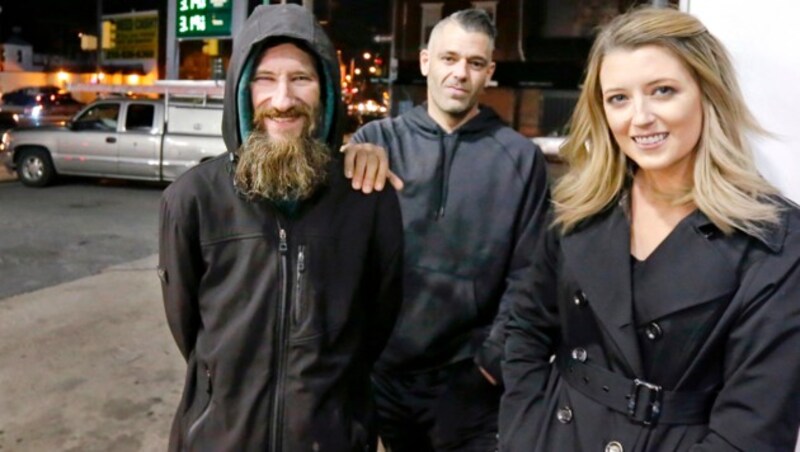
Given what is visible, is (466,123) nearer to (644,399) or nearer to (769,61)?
(769,61)

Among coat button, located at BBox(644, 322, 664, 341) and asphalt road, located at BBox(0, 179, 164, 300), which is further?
asphalt road, located at BBox(0, 179, 164, 300)

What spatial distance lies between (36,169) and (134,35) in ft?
61.4

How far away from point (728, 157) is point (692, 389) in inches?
19.5

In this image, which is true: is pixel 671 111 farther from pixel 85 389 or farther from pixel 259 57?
pixel 85 389

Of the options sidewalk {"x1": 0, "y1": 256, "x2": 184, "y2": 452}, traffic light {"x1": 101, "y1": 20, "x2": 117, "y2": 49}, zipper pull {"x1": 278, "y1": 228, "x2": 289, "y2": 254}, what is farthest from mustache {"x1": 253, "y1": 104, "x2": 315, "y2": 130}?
traffic light {"x1": 101, "y1": 20, "x2": 117, "y2": 49}

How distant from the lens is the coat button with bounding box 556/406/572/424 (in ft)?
5.48

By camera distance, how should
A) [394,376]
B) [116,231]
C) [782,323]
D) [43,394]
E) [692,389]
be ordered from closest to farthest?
[782,323] < [692,389] < [394,376] < [43,394] < [116,231]

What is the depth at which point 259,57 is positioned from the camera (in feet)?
6.35

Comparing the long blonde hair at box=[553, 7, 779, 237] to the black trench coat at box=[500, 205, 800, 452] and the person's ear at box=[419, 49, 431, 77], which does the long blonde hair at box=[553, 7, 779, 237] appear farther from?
the person's ear at box=[419, 49, 431, 77]

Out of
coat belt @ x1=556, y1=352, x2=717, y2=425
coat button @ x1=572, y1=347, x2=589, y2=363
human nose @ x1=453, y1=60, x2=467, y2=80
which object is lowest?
coat belt @ x1=556, y1=352, x2=717, y2=425

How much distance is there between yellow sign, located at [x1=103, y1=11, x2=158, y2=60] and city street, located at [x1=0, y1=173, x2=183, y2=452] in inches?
850

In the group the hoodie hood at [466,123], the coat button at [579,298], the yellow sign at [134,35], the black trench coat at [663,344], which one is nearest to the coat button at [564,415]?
the black trench coat at [663,344]

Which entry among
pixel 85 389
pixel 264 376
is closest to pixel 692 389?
pixel 264 376

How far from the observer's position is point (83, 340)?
18.1 ft
